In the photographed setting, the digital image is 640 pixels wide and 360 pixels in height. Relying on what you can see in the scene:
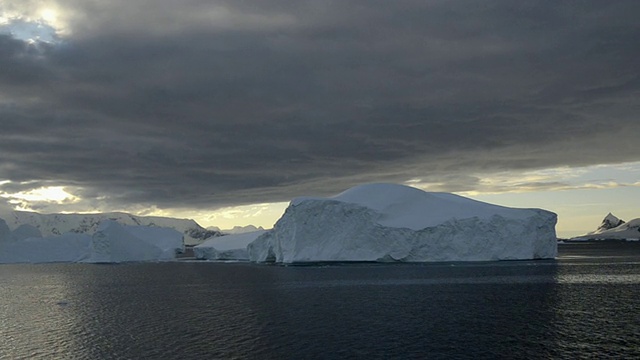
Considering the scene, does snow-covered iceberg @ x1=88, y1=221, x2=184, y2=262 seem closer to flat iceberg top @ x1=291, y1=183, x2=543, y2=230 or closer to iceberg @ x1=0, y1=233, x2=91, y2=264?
iceberg @ x1=0, y1=233, x2=91, y2=264

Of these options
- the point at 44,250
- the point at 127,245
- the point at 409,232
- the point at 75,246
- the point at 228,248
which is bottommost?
the point at 228,248

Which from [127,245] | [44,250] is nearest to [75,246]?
[44,250]

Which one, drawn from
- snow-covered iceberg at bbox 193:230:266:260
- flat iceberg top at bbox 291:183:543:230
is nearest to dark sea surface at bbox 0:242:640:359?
flat iceberg top at bbox 291:183:543:230

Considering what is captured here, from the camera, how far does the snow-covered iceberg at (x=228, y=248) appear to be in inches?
3676

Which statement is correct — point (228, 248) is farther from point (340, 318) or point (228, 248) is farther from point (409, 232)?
point (340, 318)

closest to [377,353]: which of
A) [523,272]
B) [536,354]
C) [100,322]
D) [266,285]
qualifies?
[536,354]

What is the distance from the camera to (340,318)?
29.9 metres

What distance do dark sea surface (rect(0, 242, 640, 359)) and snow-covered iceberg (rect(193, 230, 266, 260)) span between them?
40.8 meters

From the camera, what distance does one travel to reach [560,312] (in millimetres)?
30266

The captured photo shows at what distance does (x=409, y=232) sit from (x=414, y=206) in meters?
8.81

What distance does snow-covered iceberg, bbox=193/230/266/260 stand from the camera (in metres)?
93.4

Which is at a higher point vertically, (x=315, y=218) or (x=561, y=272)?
(x=315, y=218)

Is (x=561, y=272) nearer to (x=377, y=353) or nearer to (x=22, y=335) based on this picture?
(x=377, y=353)

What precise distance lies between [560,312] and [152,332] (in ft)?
73.2
